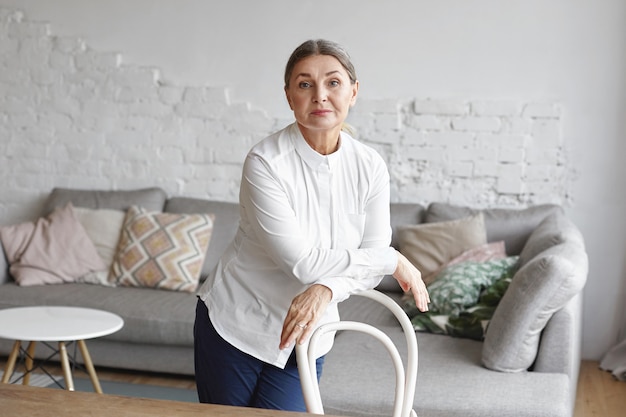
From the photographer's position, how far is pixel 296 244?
199 cm

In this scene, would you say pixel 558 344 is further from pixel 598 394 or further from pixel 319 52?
pixel 319 52

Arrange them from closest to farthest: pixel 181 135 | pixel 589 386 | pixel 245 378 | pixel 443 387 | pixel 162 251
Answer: pixel 245 378 < pixel 443 387 < pixel 589 386 < pixel 162 251 < pixel 181 135

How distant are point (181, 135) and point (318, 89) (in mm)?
3237

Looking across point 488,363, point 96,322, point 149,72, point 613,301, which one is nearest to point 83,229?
point 149,72

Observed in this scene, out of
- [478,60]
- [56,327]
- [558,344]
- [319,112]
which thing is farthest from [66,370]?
[478,60]

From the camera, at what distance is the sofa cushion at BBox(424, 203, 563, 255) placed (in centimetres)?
444

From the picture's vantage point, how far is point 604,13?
14.9 feet

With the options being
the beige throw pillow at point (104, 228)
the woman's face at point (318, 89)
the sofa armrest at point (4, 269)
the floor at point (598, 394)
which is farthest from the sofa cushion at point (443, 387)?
the sofa armrest at point (4, 269)

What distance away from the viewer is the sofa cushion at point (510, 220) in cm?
444

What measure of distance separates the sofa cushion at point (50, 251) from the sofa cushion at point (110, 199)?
189mm

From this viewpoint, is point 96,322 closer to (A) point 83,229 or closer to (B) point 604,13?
(A) point 83,229

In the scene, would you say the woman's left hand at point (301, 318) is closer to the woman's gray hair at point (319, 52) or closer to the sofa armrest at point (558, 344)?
the woman's gray hair at point (319, 52)

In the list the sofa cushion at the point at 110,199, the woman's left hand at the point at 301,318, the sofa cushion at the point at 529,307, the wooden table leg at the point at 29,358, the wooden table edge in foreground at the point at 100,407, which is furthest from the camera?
the sofa cushion at the point at 110,199

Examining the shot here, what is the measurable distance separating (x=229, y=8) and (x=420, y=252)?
67.9 inches
